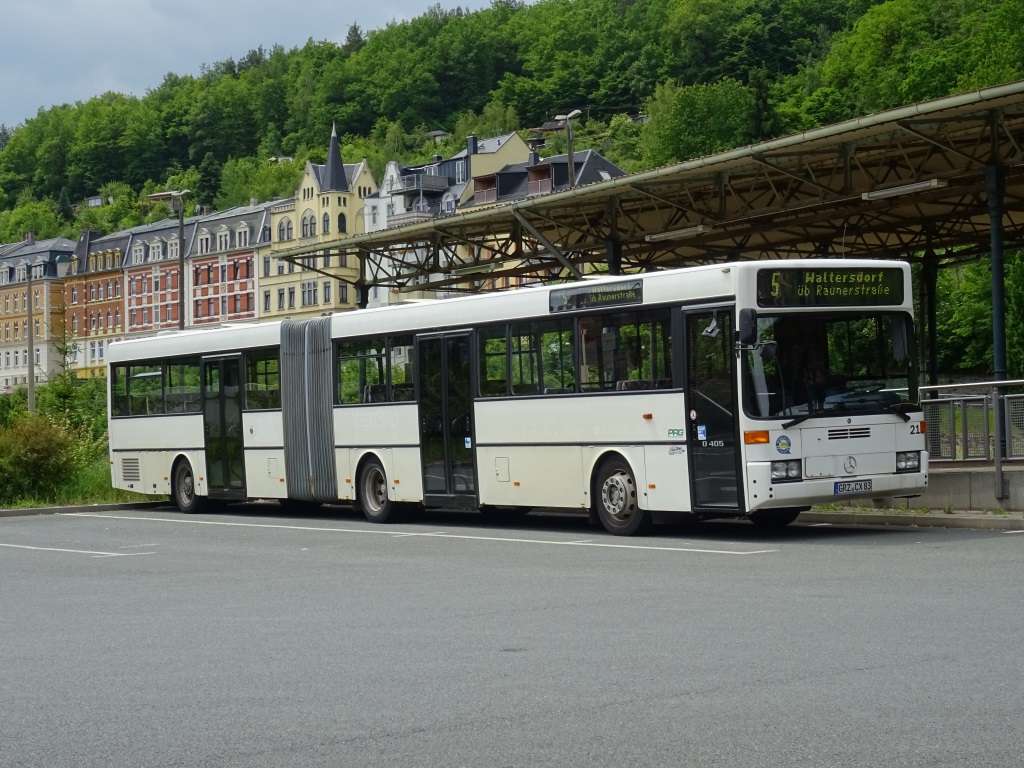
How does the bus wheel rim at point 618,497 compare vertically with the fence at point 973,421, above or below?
below

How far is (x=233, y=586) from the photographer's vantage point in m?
14.6

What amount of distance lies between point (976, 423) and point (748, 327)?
4113 millimetres

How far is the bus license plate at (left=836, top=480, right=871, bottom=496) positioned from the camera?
685 inches

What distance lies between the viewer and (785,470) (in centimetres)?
1714

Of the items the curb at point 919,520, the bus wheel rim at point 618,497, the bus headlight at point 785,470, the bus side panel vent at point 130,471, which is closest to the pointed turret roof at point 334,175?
the bus side panel vent at point 130,471

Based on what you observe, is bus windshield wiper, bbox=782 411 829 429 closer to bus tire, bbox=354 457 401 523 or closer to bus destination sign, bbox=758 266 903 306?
→ bus destination sign, bbox=758 266 903 306

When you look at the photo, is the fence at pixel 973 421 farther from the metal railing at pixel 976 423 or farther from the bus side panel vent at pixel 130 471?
the bus side panel vent at pixel 130 471

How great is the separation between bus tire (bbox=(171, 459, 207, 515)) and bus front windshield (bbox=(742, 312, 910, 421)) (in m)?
13.7

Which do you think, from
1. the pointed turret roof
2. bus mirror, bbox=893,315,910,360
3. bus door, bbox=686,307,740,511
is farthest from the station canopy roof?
the pointed turret roof

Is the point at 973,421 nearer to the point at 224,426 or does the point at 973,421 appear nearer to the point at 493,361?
the point at 493,361

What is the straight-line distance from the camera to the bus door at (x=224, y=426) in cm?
2680

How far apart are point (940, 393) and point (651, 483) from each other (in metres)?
4.59

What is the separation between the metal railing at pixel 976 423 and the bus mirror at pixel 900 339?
1.28m

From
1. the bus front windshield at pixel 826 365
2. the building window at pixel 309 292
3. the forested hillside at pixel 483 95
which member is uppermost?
the forested hillside at pixel 483 95
